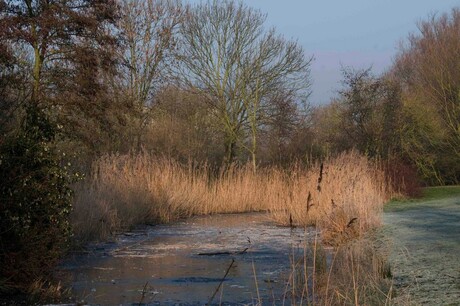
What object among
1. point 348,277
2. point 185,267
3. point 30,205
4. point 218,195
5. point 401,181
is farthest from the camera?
point 401,181

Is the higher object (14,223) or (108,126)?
(108,126)

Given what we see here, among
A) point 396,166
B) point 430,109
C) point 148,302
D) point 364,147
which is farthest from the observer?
point 430,109

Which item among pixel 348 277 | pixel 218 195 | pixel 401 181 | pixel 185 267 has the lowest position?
pixel 185 267

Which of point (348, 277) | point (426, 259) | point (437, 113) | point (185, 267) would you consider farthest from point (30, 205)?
point (437, 113)

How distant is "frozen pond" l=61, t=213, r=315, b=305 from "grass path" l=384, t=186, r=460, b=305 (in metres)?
1.24

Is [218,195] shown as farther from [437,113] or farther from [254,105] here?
[437,113]

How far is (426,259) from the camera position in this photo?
308 inches

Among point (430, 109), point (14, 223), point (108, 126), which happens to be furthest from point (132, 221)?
point (430, 109)

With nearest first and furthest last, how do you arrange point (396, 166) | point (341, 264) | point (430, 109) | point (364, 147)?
1. point (341, 264)
2. point (396, 166)
3. point (364, 147)
4. point (430, 109)

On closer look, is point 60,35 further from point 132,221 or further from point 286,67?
point 286,67

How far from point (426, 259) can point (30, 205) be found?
4.95 m

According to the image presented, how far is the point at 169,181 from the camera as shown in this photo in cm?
1714

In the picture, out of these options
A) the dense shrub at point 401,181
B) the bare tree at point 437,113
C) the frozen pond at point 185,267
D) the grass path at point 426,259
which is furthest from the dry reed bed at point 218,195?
the bare tree at point 437,113

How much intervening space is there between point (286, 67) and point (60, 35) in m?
15.4
